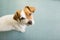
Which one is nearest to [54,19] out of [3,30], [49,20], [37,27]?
[49,20]

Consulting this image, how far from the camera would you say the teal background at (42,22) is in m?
1.20

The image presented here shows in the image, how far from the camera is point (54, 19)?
1.21m

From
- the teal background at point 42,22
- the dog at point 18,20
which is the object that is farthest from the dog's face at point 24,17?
the teal background at point 42,22

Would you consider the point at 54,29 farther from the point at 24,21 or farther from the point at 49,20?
the point at 24,21

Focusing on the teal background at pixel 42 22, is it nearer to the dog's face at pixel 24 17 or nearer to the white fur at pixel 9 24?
the white fur at pixel 9 24

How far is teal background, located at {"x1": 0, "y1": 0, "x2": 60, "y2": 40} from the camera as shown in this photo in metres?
1.20

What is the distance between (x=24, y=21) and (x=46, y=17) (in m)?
0.26

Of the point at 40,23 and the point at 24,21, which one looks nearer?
the point at 24,21

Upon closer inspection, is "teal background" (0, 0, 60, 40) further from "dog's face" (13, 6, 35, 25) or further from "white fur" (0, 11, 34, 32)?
"dog's face" (13, 6, 35, 25)

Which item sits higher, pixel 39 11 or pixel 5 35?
pixel 39 11

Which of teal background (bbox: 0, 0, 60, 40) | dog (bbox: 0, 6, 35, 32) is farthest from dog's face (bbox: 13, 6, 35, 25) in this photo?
teal background (bbox: 0, 0, 60, 40)

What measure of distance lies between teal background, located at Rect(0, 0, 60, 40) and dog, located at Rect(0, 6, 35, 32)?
90 millimetres

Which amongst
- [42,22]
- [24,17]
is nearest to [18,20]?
[24,17]

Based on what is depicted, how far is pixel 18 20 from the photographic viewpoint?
1038 millimetres
